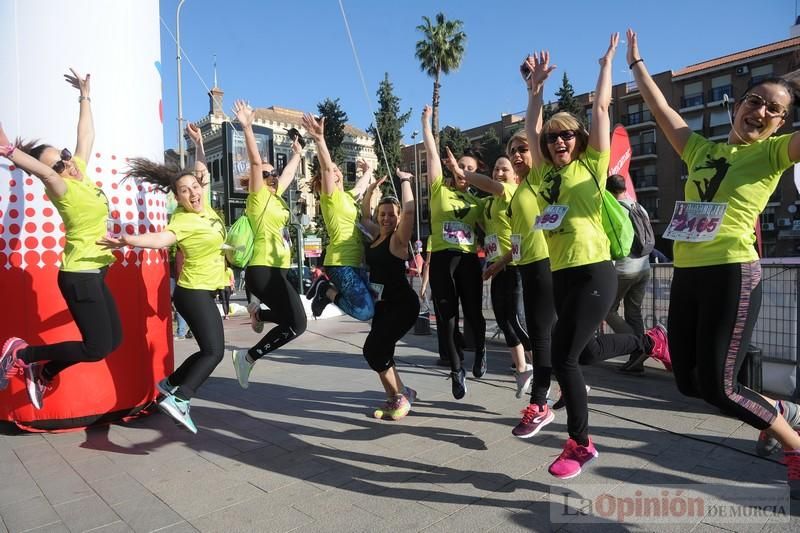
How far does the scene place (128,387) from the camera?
457 cm

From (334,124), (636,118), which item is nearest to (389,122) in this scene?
(334,124)

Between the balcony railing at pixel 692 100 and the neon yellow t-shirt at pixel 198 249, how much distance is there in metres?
50.0

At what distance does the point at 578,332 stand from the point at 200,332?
2665mm

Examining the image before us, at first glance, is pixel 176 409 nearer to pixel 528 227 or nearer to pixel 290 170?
pixel 290 170

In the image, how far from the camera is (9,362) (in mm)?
4059

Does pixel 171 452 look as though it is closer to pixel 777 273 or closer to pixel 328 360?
pixel 328 360

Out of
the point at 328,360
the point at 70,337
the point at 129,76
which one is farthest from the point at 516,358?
the point at 129,76

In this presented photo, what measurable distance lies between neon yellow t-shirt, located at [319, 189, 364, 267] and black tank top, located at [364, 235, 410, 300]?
0.22 meters

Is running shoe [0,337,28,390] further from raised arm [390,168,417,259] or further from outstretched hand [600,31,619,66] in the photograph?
outstretched hand [600,31,619,66]

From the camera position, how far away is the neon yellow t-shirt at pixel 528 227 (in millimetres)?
4156

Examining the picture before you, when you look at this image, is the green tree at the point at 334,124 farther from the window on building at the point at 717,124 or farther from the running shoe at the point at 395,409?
the running shoe at the point at 395,409

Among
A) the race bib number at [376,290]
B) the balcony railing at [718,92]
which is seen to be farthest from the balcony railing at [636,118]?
the race bib number at [376,290]

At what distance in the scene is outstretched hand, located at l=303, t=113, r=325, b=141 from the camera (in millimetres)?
4621

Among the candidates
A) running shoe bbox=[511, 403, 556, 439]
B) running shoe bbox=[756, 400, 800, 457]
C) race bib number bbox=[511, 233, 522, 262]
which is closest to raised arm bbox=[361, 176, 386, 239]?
race bib number bbox=[511, 233, 522, 262]
